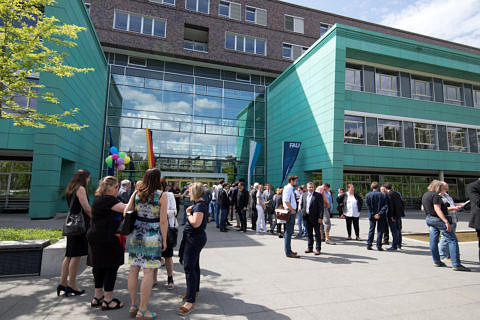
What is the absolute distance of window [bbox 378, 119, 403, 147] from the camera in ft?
61.0

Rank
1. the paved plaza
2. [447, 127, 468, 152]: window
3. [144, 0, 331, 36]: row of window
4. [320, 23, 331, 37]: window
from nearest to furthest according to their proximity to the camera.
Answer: the paved plaza
[447, 127, 468, 152]: window
[144, 0, 331, 36]: row of window
[320, 23, 331, 37]: window

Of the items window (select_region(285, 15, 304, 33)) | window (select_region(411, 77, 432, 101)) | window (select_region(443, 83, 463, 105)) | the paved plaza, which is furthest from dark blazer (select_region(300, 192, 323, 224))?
window (select_region(285, 15, 304, 33))

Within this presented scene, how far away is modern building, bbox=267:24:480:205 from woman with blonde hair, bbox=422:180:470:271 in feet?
34.1

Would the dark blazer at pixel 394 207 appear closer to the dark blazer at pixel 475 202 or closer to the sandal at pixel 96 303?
the dark blazer at pixel 475 202

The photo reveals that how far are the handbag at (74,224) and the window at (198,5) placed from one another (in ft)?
80.5

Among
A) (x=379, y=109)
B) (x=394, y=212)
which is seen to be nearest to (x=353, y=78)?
(x=379, y=109)

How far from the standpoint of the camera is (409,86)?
20.3m

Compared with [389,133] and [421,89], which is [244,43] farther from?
[421,89]

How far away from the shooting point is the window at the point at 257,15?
2573cm

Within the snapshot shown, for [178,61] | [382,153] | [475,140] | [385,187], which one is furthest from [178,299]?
[475,140]

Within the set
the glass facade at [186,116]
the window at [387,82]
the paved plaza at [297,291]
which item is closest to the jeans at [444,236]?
the paved plaza at [297,291]

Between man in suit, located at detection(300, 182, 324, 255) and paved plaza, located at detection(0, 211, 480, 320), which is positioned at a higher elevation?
man in suit, located at detection(300, 182, 324, 255)

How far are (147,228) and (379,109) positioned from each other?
64.4 ft

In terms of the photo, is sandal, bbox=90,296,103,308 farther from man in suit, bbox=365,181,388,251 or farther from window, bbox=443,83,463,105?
window, bbox=443,83,463,105
